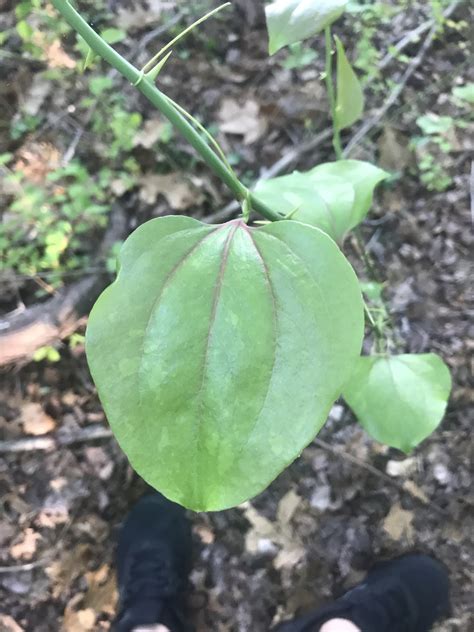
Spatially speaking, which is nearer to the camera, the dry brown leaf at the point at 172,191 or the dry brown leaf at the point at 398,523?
the dry brown leaf at the point at 398,523

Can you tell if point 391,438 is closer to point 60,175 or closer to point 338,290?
point 338,290

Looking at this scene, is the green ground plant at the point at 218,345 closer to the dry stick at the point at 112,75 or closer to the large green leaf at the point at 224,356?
the large green leaf at the point at 224,356

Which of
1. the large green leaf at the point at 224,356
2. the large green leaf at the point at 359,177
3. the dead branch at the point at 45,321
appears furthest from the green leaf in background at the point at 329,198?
the dead branch at the point at 45,321

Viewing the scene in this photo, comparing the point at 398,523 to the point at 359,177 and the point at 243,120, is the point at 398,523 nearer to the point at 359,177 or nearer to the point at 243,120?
the point at 359,177

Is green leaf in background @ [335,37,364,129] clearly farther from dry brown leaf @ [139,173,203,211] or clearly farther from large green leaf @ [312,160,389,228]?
dry brown leaf @ [139,173,203,211]

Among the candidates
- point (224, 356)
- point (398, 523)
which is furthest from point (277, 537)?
A: point (224, 356)

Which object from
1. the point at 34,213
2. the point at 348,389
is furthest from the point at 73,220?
the point at 348,389
